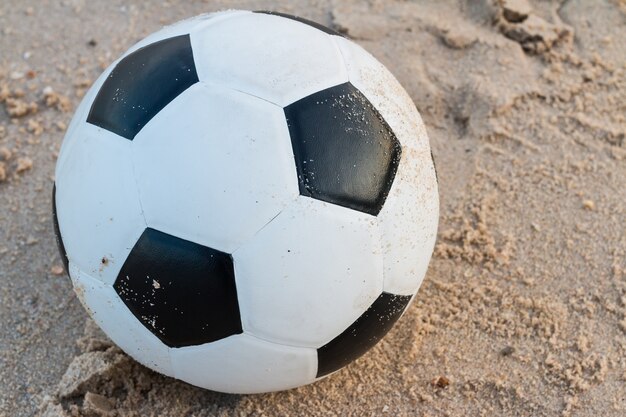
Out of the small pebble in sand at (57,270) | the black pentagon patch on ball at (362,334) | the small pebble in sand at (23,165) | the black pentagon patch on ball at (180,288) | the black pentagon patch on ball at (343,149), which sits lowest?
the small pebble in sand at (57,270)

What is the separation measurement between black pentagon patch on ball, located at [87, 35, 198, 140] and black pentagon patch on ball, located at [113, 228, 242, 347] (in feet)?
0.89

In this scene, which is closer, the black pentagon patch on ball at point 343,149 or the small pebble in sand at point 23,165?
the black pentagon patch on ball at point 343,149

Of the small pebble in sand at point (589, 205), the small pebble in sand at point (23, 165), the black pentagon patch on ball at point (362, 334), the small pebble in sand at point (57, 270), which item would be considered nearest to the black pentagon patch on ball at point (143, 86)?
the black pentagon patch on ball at point (362, 334)

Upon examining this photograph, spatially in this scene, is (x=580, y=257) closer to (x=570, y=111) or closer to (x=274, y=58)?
(x=570, y=111)

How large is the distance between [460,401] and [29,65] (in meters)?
2.31

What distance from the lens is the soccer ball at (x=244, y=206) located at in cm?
156

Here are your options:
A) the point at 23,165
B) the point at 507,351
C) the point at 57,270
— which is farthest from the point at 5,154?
the point at 507,351

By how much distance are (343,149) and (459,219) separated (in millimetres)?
1025

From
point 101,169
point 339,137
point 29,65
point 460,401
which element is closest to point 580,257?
point 460,401

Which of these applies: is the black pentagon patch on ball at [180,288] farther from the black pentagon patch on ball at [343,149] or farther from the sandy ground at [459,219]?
the sandy ground at [459,219]

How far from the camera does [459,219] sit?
2.54 meters

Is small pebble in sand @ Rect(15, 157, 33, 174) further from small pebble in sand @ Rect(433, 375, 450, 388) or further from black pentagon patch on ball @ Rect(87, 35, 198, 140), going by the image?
small pebble in sand @ Rect(433, 375, 450, 388)

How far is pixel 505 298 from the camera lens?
2.31 meters

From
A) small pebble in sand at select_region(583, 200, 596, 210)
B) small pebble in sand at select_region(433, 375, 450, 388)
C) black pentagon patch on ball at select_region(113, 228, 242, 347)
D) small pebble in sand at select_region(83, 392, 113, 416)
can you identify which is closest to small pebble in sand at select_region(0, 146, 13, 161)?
small pebble in sand at select_region(83, 392, 113, 416)
